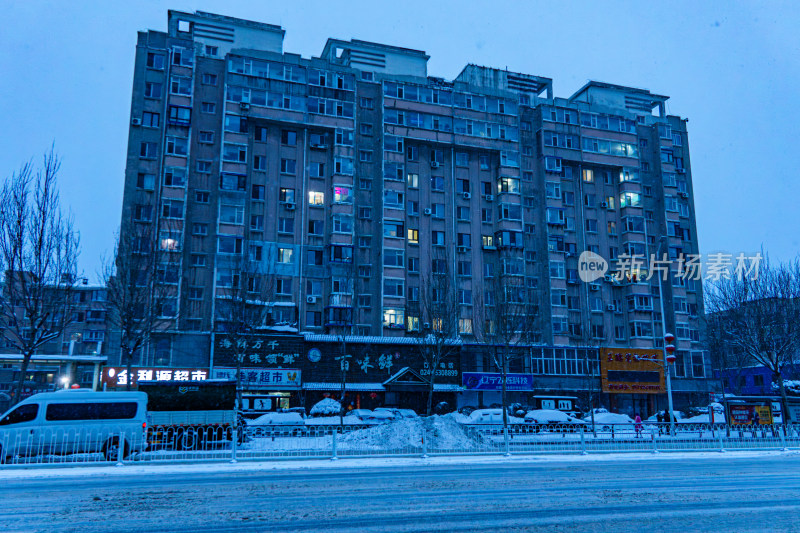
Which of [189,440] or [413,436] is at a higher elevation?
[413,436]

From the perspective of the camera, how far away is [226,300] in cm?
4234

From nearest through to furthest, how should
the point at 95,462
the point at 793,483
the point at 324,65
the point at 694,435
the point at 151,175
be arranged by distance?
the point at 793,483, the point at 95,462, the point at 694,435, the point at 151,175, the point at 324,65

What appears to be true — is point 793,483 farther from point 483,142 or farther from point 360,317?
point 483,142

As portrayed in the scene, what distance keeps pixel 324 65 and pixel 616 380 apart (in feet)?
132

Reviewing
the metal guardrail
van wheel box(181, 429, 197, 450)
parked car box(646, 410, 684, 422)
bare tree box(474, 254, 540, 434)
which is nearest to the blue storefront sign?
bare tree box(474, 254, 540, 434)

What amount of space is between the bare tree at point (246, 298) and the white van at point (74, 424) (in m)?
18.1

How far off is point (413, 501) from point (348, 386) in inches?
1384

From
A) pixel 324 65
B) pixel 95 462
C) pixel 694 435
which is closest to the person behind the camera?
pixel 95 462

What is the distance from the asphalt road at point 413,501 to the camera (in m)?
9.19

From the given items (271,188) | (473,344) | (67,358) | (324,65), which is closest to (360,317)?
(473,344)

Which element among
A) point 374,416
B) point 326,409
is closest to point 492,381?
point 374,416

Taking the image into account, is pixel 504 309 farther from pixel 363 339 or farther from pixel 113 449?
pixel 113 449

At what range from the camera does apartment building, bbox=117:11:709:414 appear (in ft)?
153

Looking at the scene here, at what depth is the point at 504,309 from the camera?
4428 cm
